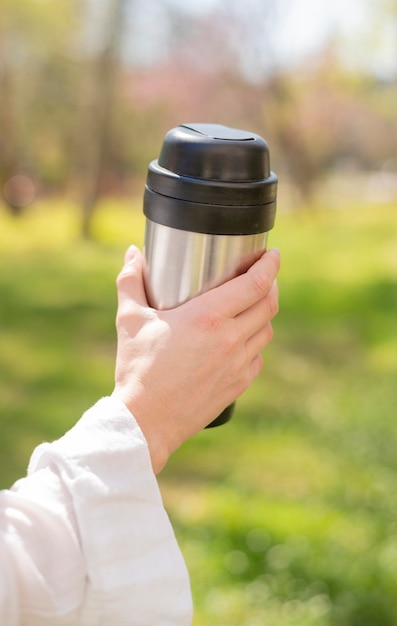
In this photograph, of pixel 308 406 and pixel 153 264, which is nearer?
pixel 153 264

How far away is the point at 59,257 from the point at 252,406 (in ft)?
9.34

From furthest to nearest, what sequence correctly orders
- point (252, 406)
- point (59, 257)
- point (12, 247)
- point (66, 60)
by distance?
point (66, 60) → point (12, 247) → point (59, 257) → point (252, 406)

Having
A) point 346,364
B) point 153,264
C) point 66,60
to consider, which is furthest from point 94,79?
point 153,264

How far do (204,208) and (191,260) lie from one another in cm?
7

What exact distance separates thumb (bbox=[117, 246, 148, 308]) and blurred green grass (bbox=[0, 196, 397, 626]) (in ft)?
4.20

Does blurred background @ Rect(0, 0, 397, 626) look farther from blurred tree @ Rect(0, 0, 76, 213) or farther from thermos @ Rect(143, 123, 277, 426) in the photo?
thermos @ Rect(143, 123, 277, 426)

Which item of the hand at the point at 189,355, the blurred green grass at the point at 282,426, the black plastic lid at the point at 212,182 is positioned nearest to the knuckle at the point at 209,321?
the hand at the point at 189,355

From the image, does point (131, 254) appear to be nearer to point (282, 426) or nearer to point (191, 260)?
point (191, 260)

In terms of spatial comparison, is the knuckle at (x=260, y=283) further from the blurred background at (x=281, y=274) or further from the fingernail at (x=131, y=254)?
the blurred background at (x=281, y=274)

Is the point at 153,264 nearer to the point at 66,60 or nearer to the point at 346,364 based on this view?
the point at 346,364

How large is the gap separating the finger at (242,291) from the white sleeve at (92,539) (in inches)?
6.4

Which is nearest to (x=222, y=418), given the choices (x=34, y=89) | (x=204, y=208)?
(x=204, y=208)

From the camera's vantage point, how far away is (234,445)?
116 inches

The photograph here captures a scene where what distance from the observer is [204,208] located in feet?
2.78
